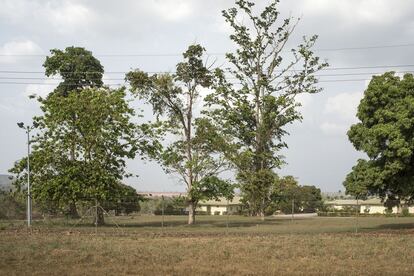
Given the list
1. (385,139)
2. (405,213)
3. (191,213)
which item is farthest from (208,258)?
(405,213)

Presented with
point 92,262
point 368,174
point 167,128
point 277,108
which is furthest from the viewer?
point 277,108

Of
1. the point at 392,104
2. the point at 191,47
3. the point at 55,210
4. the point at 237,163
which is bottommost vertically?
the point at 55,210

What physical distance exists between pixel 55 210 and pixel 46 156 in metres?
8.13

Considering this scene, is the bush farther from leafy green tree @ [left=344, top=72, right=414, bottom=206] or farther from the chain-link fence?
leafy green tree @ [left=344, top=72, right=414, bottom=206]

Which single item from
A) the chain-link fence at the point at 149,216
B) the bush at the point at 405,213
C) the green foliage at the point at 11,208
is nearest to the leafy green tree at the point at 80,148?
the chain-link fence at the point at 149,216

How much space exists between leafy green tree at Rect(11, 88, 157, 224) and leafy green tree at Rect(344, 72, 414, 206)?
1645 centimetres

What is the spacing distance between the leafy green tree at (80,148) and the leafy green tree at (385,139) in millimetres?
16448

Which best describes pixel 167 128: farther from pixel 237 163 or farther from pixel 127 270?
pixel 127 270

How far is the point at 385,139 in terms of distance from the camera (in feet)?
105

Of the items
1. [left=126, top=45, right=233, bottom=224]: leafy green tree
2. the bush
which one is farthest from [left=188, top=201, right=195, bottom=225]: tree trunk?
the bush

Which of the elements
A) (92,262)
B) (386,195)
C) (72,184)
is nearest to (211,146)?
(72,184)

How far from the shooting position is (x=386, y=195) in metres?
35.6

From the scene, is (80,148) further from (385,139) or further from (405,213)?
(405,213)

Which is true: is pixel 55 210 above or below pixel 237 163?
below
